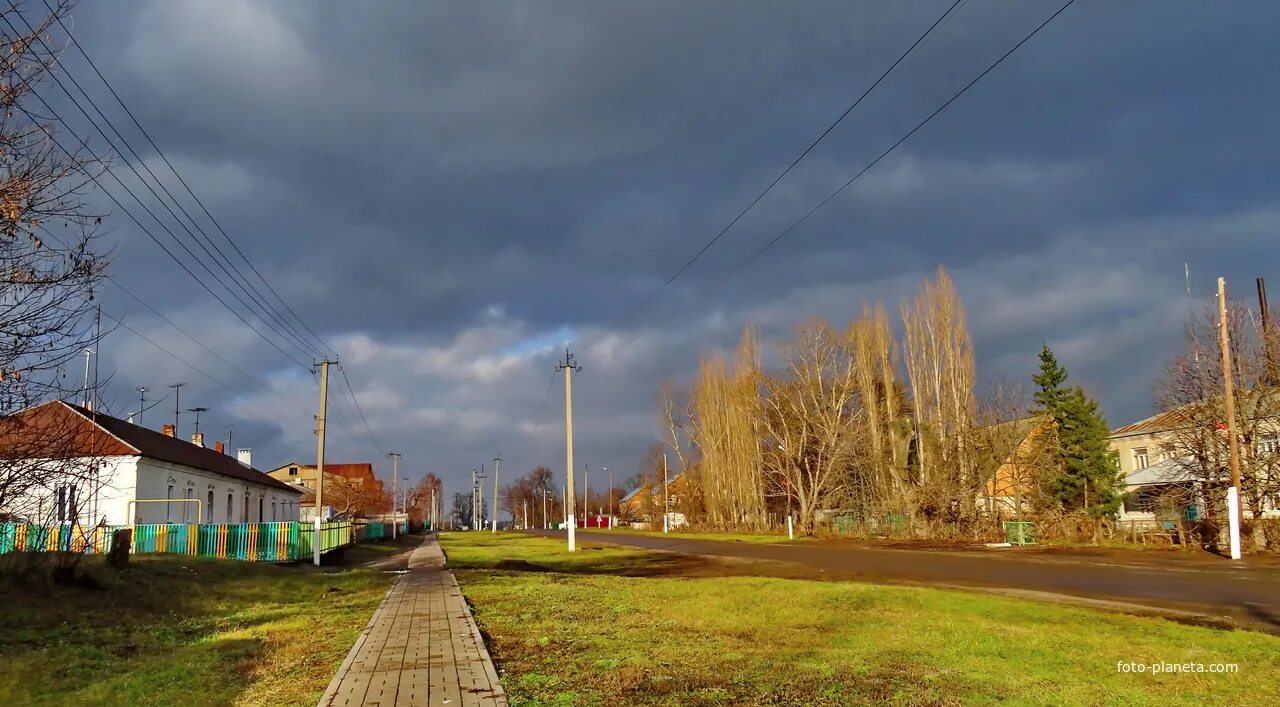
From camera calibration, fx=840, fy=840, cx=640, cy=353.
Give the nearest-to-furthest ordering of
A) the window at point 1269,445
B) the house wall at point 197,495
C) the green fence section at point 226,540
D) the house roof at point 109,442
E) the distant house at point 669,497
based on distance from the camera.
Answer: the house roof at point 109,442 < the green fence section at point 226,540 < the window at point 1269,445 < the house wall at point 197,495 < the distant house at point 669,497

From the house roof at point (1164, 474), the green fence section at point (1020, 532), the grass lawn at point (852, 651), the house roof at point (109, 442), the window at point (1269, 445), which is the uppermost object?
the house roof at point (109, 442)

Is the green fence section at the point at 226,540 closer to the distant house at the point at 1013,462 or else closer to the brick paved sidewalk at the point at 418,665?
the brick paved sidewalk at the point at 418,665

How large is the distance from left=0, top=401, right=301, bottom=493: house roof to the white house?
18 mm

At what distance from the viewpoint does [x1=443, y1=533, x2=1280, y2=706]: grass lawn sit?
687 centimetres

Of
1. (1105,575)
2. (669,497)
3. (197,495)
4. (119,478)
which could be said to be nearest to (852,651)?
(1105,575)

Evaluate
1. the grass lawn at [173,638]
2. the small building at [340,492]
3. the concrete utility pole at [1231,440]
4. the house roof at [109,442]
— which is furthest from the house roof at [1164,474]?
the small building at [340,492]

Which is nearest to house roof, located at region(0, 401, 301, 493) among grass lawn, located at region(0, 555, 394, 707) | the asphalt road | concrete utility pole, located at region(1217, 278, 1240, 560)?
grass lawn, located at region(0, 555, 394, 707)

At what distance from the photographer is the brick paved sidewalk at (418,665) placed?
6.84 m

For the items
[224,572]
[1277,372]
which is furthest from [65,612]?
[1277,372]

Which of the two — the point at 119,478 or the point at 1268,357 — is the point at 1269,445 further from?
the point at 119,478

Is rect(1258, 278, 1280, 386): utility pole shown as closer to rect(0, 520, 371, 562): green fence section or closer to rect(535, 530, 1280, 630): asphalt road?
rect(535, 530, 1280, 630): asphalt road

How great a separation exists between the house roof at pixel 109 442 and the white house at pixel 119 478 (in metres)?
0.02

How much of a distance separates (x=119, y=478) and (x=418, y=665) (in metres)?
32.0

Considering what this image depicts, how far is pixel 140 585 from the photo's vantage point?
1658cm
